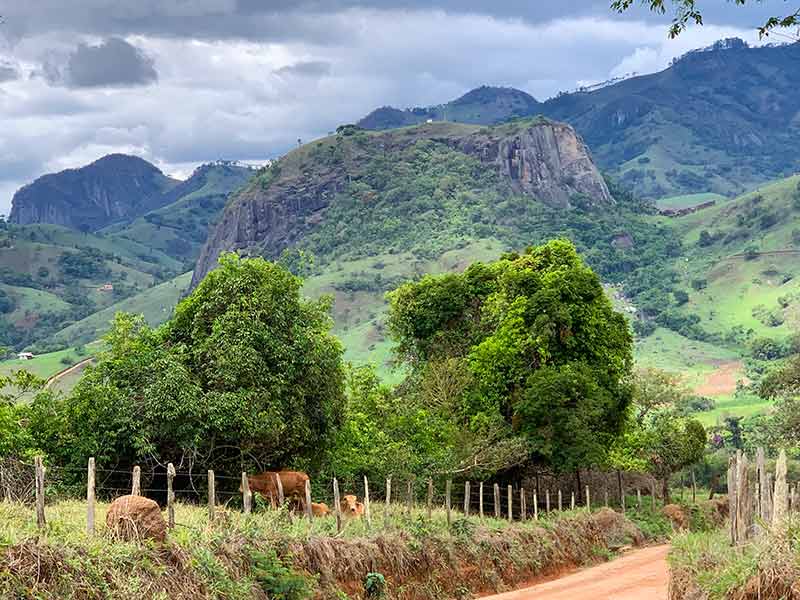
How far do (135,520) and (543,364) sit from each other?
27.7 metres

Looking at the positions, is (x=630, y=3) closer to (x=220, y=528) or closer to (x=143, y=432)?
(x=220, y=528)

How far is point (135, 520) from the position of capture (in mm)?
14195

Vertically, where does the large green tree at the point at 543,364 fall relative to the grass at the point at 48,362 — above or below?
above

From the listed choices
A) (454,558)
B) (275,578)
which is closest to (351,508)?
(454,558)

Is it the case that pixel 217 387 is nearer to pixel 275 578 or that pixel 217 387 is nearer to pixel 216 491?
pixel 216 491

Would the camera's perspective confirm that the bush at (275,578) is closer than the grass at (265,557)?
No

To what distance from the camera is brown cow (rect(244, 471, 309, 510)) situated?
25844 millimetres

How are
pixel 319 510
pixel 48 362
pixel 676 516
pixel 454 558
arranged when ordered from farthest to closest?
pixel 48 362, pixel 676 516, pixel 319 510, pixel 454 558

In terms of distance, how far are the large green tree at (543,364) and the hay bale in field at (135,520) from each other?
23.4 m

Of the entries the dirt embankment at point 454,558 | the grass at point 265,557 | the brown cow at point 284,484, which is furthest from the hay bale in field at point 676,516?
the brown cow at point 284,484

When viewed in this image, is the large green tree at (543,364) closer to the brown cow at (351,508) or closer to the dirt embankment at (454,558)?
the dirt embankment at (454,558)

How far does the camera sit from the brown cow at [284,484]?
84.8 ft

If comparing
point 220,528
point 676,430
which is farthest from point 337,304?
point 220,528

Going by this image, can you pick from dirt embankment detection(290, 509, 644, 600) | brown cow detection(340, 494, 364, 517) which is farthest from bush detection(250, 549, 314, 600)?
brown cow detection(340, 494, 364, 517)
